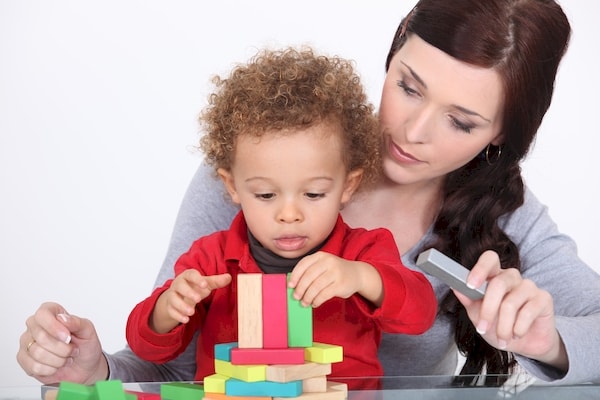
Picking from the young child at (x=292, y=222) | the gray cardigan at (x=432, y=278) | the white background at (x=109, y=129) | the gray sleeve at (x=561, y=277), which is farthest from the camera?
the white background at (x=109, y=129)

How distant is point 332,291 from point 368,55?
9.04 ft

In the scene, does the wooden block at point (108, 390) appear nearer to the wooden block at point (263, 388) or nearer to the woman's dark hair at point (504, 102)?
the wooden block at point (263, 388)

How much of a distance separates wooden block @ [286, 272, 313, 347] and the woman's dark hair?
771 millimetres

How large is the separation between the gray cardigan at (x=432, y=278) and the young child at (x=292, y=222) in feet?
0.86

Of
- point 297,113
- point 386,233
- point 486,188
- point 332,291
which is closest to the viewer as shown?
point 332,291

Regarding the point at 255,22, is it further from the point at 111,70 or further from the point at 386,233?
the point at 386,233

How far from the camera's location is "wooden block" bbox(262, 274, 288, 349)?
1462mm

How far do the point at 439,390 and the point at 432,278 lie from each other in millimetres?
718

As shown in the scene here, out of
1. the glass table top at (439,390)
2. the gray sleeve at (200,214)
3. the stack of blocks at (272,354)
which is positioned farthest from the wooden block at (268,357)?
the gray sleeve at (200,214)

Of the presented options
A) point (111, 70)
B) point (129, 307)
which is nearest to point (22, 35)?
point (111, 70)

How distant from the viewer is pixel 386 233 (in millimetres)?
1937

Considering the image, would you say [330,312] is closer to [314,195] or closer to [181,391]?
[314,195]

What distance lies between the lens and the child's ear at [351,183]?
6.30 ft

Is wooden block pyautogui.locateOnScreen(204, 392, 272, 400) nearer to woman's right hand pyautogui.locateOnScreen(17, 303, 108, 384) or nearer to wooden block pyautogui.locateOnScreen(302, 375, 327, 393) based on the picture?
wooden block pyautogui.locateOnScreen(302, 375, 327, 393)
